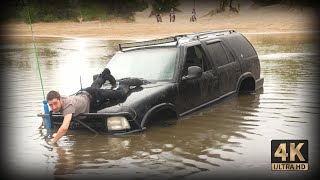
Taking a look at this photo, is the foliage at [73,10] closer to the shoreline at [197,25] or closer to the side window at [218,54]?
the shoreline at [197,25]

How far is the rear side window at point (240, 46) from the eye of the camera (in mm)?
9977

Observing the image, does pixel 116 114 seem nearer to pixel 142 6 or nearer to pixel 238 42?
pixel 238 42

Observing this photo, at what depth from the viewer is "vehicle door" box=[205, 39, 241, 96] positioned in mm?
9039

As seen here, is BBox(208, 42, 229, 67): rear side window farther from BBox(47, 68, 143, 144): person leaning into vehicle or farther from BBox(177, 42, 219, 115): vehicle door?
BBox(47, 68, 143, 144): person leaning into vehicle


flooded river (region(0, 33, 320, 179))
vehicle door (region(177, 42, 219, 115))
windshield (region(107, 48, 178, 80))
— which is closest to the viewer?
flooded river (region(0, 33, 320, 179))

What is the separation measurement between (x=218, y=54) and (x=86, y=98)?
3.36 meters

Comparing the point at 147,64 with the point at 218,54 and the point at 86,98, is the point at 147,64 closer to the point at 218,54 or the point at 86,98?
the point at 86,98

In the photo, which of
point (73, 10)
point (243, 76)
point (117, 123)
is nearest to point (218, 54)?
point (243, 76)

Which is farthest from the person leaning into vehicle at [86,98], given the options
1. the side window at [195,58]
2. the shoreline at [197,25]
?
the shoreline at [197,25]

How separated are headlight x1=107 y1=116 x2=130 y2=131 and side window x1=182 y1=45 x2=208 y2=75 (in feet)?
5.76

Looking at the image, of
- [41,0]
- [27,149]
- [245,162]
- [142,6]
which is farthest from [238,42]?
[41,0]

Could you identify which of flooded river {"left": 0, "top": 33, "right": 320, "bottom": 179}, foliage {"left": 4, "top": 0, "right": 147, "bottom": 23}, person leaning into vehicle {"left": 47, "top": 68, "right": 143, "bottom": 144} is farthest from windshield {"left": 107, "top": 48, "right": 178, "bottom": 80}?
foliage {"left": 4, "top": 0, "right": 147, "bottom": 23}

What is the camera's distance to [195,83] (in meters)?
8.21

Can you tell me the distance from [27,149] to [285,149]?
4143 millimetres
